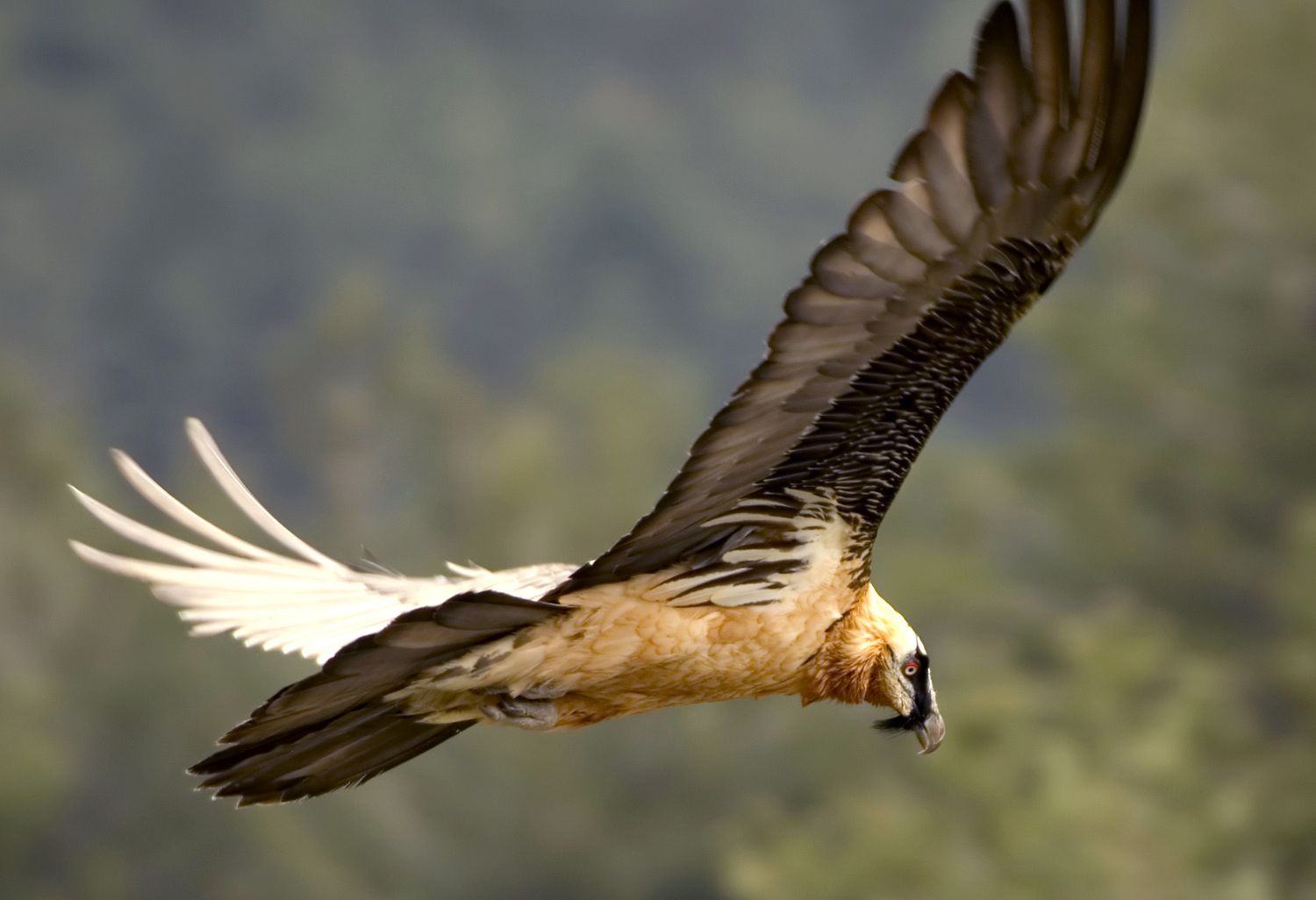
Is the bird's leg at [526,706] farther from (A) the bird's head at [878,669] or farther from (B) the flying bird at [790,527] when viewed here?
(A) the bird's head at [878,669]

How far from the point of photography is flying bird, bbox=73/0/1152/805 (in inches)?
208

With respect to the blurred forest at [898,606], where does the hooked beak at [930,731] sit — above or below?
below

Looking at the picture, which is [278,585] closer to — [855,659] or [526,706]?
[526,706]

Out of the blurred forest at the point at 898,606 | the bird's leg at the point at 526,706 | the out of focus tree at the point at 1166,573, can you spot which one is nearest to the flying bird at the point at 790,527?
the bird's leg at the point at 526,706

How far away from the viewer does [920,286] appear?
5.44 meters

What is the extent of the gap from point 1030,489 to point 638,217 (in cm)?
5089

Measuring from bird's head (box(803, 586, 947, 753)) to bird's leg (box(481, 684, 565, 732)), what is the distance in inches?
27.5

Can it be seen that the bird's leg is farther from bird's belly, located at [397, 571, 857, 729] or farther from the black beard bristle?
the black beard bristle

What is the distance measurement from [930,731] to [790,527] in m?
0.81

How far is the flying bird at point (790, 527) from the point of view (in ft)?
17.4

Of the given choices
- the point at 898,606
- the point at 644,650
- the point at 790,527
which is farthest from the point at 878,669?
the point at 898,606

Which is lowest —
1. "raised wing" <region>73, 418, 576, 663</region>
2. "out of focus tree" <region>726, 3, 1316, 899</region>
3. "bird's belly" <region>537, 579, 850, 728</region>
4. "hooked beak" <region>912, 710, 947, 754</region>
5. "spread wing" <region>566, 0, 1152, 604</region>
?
"hooked beak" <region>912, 710, 947, 754</region>

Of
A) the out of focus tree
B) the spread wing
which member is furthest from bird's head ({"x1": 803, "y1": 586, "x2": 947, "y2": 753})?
the out of focus tree

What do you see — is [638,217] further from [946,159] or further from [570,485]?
[946,159]
